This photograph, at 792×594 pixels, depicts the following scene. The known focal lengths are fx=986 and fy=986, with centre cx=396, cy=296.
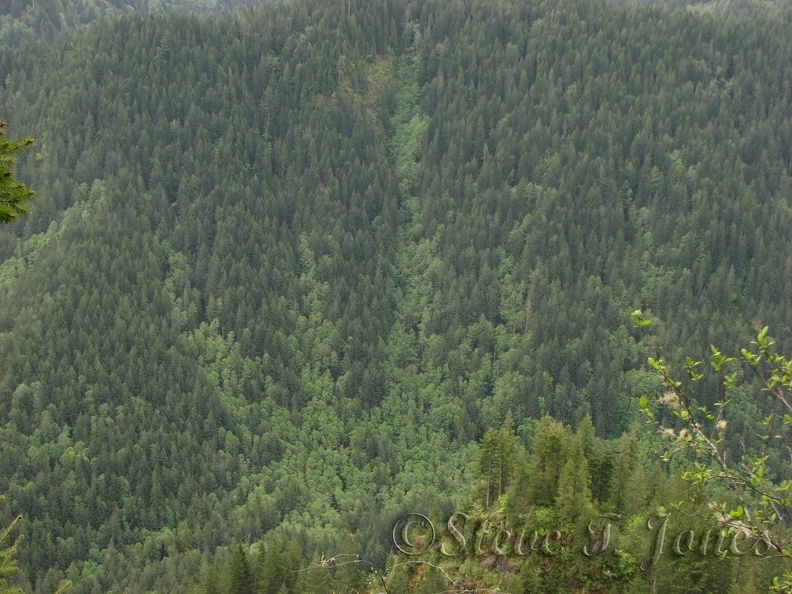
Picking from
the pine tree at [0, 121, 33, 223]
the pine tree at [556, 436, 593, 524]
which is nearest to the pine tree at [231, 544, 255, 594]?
the pine tree at [556, 436, 593, 524]

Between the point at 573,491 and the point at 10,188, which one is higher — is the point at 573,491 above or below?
below

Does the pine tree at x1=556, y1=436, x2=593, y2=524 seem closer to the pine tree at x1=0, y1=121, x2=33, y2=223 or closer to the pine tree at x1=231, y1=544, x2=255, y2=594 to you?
the pine tree at x1=231, y1=544, x2=255, y2=594

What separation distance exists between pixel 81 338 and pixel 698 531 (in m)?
146

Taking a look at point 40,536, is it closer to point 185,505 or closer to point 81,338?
point 185,505

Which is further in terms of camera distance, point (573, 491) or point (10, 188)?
point (573, 491)

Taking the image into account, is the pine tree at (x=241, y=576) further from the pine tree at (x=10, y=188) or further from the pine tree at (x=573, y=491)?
the pine tree at (x=10, y=188)

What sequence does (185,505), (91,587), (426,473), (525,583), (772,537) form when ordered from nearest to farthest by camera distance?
(772,537) → (525,583) → (91,587) → (185,505) → (426,473)

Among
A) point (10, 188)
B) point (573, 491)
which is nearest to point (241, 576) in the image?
point (573, 491)

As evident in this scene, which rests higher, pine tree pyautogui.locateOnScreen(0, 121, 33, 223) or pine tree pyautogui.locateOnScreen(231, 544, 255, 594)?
pine tree pyautogui.locateOnScreen(0, 121, 33, 223)

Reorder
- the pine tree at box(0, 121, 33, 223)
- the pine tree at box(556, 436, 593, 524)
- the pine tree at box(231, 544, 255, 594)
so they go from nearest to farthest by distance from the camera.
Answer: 1. the pine tree at box(0, 121, 33, 223)
2. the pine tree at box(556, 436, 593, 524)
3. the pine tree at box(231, 544, 255, 594)

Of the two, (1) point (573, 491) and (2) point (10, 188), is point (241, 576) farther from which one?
(2) point (10, 188)

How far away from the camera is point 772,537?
1856 centimetres

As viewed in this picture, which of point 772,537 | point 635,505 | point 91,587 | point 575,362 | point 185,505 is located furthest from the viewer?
point 575,362

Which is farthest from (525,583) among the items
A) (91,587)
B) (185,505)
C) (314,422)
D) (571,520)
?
(314,422)
